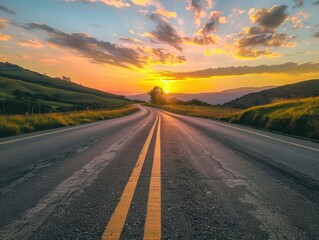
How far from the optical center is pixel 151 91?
165 m

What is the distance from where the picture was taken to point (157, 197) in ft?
10.3

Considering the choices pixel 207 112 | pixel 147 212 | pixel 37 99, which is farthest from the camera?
pixel 37 99

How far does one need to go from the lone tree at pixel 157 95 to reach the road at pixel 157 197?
151268mm

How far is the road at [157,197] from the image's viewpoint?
2285 millimetres

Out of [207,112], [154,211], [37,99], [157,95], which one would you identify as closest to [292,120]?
[154,211]

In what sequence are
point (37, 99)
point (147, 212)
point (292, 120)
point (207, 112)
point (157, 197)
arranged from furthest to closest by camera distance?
1. point (37, 99)
2. point (207, 112)
3. point (292, 120)
4. point (157, 197)
5. point (147, 212)

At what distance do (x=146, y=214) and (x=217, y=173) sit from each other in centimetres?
220

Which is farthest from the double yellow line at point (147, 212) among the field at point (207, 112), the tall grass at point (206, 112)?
the tall grass at point (206, 112)

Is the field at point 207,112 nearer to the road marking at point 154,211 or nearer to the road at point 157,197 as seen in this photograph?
the road at point 157,197

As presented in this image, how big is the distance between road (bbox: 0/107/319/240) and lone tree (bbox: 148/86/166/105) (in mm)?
151268

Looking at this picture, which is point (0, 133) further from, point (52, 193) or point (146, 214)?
point (146, 214)

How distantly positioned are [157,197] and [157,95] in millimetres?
158624

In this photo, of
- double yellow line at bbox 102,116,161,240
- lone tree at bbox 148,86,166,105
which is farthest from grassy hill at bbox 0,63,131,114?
lone tree at bbox 148,86,166,105

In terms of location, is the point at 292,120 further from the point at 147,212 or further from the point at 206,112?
the point at 206,112
